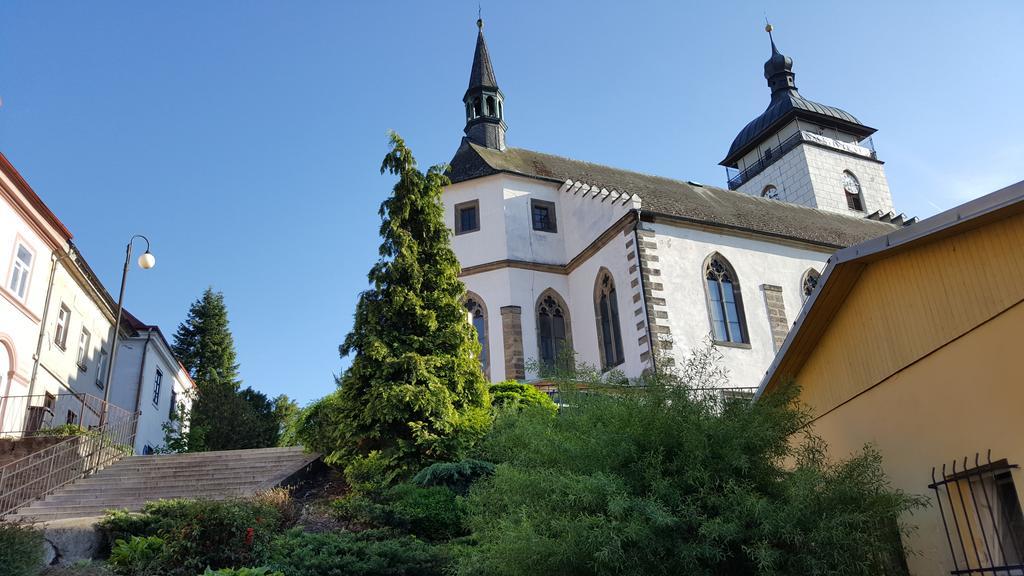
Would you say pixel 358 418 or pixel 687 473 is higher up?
pixel 358 418

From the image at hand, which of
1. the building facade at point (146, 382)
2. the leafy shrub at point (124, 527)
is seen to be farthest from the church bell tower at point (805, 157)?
the leafy shrub at point (124, 527)

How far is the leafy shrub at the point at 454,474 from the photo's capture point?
13.2 metres

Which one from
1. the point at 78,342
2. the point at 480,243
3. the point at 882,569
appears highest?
the point at 480,243

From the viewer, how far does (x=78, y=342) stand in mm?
23781

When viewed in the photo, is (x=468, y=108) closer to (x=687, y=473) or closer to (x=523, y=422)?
(x=523, y=422)

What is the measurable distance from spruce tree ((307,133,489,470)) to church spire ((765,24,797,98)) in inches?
1357

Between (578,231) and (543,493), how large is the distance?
19.0 meters

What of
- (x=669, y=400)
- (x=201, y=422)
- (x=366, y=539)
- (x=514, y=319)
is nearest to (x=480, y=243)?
(x=514, y=319)

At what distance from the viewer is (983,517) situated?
23.2ft

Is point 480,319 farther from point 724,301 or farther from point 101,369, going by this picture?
point 101,369

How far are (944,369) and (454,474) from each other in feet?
26.0

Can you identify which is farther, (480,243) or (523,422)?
(480,243)

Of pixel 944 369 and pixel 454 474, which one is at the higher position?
pixel 454 474

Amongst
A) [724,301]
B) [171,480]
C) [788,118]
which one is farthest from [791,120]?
[171,480]
